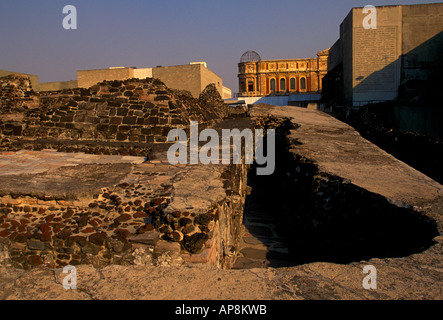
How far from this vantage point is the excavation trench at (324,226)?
2.76m

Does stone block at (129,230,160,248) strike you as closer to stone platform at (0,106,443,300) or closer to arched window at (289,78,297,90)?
stone platform at (0,106,443,300)

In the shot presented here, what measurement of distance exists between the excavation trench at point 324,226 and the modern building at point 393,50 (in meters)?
15.7

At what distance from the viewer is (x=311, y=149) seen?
19.1 feet

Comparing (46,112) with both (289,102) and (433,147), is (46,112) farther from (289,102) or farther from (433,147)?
(289,102)

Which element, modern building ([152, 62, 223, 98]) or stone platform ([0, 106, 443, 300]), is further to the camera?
modern building ([152, 62, 223, 98])

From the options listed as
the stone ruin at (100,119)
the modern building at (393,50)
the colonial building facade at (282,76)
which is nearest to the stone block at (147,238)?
Result: the stone ruin at (100,119)

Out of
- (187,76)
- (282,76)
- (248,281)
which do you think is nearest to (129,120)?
(248,281)

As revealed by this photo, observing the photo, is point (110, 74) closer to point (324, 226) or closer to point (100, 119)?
point (100, 119)

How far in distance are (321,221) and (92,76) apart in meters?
23.2

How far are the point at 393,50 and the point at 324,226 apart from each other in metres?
19.0

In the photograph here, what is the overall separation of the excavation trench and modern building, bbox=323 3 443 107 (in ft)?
51.6

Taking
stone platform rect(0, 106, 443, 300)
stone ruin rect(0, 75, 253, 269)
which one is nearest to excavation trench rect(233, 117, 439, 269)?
stone platform rect(0, 106, 443, 300)

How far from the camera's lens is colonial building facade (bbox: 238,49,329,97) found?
42.1 metres

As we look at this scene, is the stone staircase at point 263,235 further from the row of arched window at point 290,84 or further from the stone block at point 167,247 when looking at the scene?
the row of arched window at point 290,84
